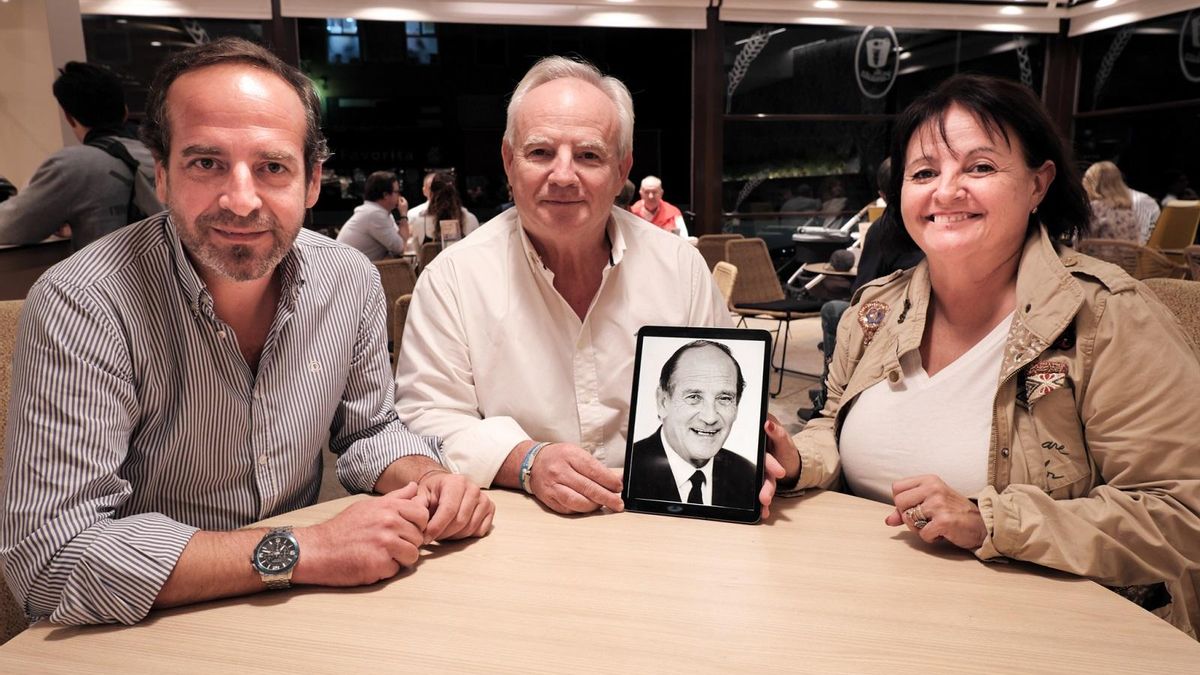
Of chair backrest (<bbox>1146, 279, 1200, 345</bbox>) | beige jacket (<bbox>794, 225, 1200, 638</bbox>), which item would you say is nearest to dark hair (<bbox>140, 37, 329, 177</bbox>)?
beige jacket (<bbox>794, 225, 1200, 638</bbox>)

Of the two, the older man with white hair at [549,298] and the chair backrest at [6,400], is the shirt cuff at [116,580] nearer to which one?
the chair backrest at [6,400]

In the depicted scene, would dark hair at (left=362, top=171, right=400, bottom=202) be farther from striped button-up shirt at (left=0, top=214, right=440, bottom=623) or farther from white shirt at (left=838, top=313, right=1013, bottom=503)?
white shirt at (left=838, top=313, right=1013, bottom=503)

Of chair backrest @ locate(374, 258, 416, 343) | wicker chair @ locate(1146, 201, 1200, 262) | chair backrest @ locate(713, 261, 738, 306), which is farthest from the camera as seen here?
wicker chair @ locate(1146, 201, 1200, 262)

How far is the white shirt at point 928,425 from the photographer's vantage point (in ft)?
4.98

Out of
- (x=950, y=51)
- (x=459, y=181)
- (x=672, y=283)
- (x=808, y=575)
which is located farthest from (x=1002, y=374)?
(x=950, y=51)

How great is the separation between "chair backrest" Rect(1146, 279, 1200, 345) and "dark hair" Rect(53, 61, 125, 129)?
3.77 m

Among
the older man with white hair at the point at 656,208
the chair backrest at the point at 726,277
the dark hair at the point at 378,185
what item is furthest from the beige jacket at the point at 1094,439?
the older man with white hair at the point at 656,208

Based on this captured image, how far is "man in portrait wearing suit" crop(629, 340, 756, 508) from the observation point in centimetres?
140

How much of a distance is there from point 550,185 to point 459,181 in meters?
7.95

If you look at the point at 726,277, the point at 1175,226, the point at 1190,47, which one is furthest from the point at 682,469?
the point at 1190,47

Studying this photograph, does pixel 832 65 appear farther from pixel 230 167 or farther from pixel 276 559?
pixel 276 559

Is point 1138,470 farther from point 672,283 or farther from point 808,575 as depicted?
point 672,283

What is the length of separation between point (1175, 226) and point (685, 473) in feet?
26.4

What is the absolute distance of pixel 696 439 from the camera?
4.61 feet
